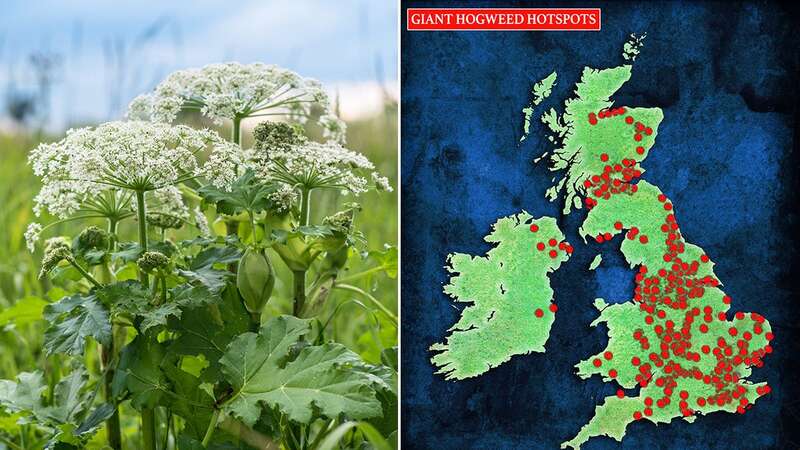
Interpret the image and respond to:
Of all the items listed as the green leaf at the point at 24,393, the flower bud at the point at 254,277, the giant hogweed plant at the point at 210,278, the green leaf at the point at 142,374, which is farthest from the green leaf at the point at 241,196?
the green leaf at the point at 24,393

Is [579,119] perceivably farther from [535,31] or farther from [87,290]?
[87,290]

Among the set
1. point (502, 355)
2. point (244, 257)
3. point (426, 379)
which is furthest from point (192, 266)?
point (502, 355)

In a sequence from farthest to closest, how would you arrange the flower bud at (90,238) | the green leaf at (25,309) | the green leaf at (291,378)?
1. the green leaf at (25,309)
2. the flower bud at (90,238)
3. the green leaf at (291,378)

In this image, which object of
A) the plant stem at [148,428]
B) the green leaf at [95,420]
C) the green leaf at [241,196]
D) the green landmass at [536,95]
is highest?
the green landmass at [536,95]

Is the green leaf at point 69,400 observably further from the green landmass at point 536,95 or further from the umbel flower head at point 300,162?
the green landmass at point 536,95

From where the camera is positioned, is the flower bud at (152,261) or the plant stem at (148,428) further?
the plant stem at (148,428)

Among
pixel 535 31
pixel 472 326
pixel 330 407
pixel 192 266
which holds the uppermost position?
pixel 535 31
